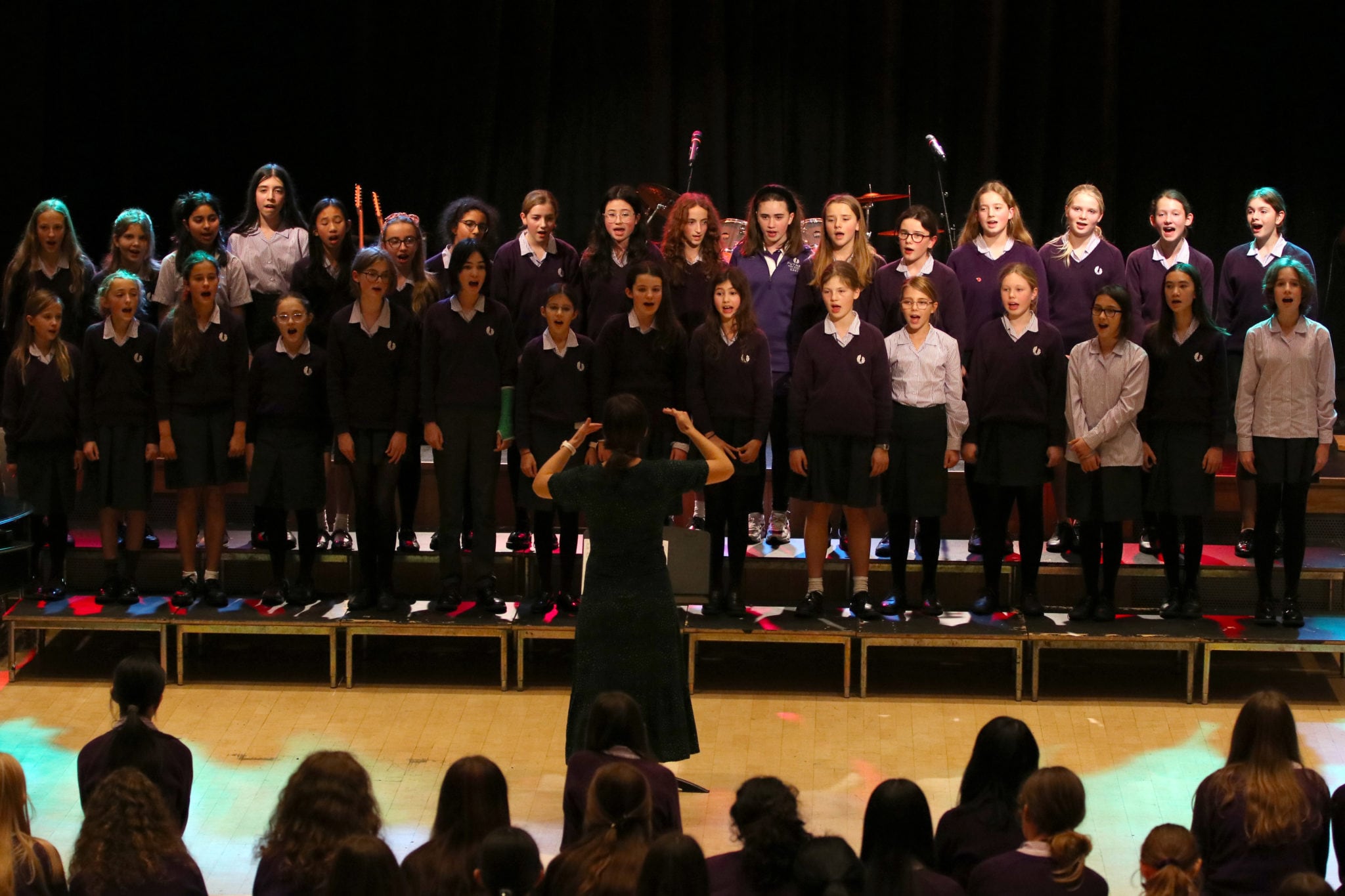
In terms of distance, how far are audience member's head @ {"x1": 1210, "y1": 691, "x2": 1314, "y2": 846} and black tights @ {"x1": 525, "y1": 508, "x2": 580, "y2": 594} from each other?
120 inches

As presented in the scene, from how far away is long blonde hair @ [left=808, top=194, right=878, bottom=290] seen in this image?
6023mm

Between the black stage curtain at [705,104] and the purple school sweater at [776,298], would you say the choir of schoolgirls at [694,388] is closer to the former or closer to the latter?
the purple school sweater at [776,298]

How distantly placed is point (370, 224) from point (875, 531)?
3.79 meters

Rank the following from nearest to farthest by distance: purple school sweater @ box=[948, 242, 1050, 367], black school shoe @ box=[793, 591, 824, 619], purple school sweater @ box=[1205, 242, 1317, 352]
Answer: black school shoe @ box=[793, 591, 824, 619] < purple school sweater @ box=[948, 242, 1050, 367] < purple school sweater @ box=[1205, 242, 1317, 352]

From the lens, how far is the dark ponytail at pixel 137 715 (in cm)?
345

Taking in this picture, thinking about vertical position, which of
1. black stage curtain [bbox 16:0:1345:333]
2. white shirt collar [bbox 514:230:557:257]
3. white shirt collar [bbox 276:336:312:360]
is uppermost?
black stage curtain [bbox 16:0:1345:333]

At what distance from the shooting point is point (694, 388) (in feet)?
19.0

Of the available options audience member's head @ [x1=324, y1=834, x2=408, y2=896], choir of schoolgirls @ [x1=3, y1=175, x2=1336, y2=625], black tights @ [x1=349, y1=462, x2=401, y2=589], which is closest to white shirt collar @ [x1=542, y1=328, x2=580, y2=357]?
choir of schoolgirls @ [x1=3, y1=175, x2=1336, y2=625]

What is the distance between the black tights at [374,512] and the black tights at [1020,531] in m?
2.28

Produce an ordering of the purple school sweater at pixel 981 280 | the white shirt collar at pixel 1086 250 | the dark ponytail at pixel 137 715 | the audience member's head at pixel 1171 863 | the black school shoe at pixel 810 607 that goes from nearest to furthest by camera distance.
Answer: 1. the audience member's head at pixel 1171 863
2. the dark ponytail at pixel 137 715
3. the black school shoe at pixel 810 607
4. the purple school sweater at pixel 981 280
5. the white shirt collar at pixel 1086 250

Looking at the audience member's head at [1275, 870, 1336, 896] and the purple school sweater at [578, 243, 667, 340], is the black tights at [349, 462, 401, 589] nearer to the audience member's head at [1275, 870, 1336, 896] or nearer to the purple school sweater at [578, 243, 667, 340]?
the purple school sweater at [578, 243, 667, 340]

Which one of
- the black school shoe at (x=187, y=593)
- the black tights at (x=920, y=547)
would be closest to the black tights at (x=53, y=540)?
the black school shoe at (x=187, y=593)

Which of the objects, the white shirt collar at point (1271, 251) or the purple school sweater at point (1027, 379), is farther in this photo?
the white shirt collar at point (1271, 251)

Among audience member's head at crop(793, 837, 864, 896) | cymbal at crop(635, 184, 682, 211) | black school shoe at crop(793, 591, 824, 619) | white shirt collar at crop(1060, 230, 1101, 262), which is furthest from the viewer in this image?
cymbal at crop(635, 184, 682, 211)
